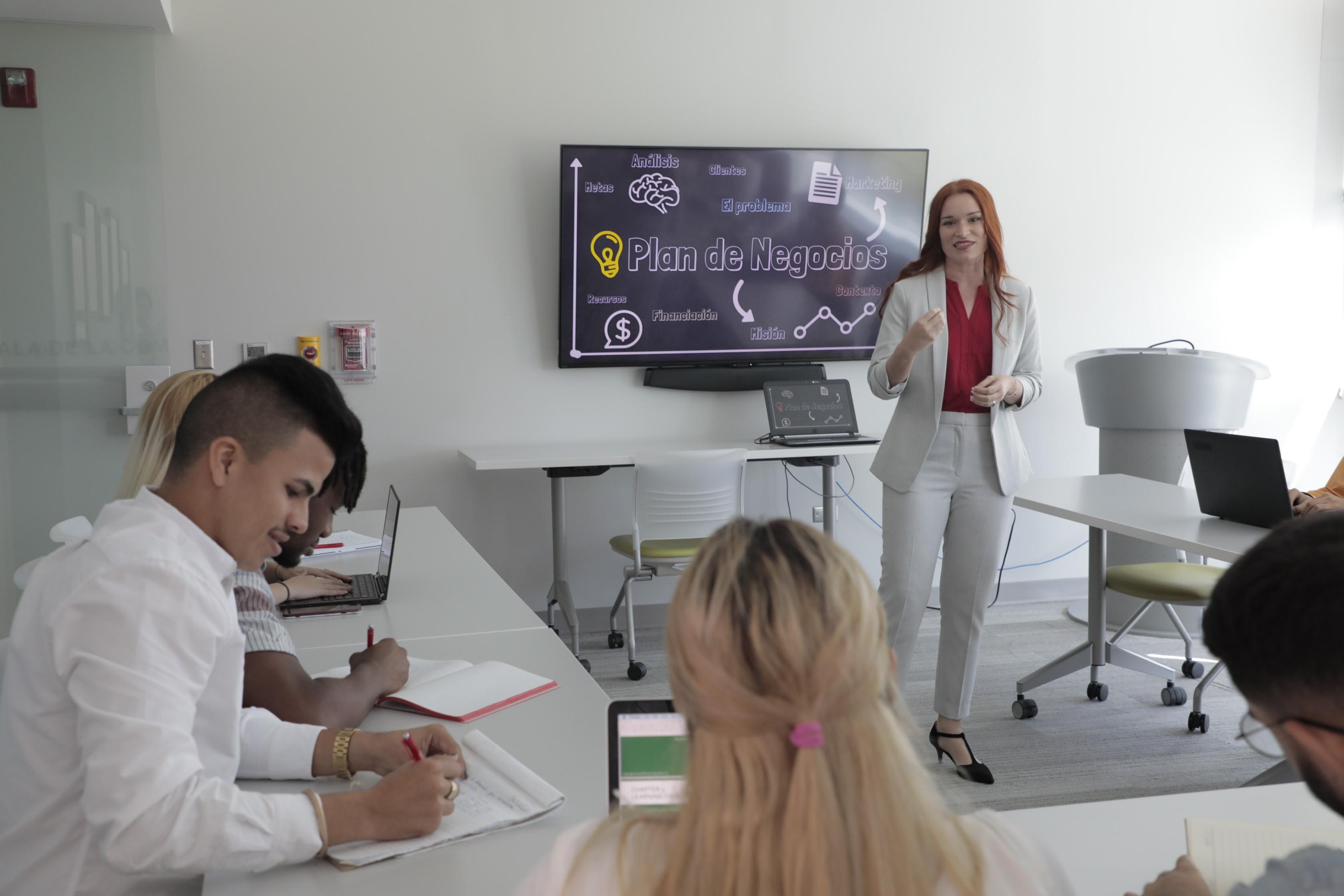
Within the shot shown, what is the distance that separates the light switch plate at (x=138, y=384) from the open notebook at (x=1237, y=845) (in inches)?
147

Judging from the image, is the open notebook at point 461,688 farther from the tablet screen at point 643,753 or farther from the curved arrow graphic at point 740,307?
the curved arrow graphic at point 740,307

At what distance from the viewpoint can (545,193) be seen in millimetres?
4496

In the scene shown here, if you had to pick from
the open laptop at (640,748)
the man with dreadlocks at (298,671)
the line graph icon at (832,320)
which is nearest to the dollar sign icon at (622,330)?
the line graph icon at (832,320)

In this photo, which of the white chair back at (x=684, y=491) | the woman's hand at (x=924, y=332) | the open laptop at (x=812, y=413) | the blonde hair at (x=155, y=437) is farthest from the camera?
the open laptop at (x=812, y=413)

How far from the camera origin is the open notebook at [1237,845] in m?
1.08

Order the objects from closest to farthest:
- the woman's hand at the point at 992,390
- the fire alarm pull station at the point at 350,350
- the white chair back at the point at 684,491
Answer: the woman's hand at the point at 992,390, the white chair back at the point at 684,491, the fire alarm pull station at the point at 350,350

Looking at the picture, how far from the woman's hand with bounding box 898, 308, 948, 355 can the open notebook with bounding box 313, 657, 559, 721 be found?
1.54 meters

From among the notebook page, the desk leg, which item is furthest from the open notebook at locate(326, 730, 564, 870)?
the desk leg

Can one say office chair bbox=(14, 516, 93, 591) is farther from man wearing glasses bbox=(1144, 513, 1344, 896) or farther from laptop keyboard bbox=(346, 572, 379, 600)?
man wearing glasses bbox=(1144, 513, 1344, 896)

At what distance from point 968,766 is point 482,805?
7.16 feet

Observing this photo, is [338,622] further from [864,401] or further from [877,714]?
[864,401]

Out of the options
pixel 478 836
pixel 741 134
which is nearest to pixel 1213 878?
pixel 478 836

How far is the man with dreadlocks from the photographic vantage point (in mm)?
1527

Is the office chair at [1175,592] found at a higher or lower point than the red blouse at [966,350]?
lower
